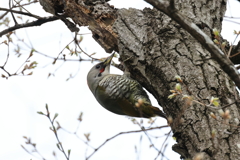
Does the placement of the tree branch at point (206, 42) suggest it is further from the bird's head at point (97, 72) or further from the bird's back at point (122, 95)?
the bird's head at point (97, 72)

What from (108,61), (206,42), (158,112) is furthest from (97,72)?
(206,42)

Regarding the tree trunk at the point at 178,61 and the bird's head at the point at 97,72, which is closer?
the tree trunk at the point at 178,61

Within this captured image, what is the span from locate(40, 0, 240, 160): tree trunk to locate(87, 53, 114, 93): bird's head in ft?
3.90

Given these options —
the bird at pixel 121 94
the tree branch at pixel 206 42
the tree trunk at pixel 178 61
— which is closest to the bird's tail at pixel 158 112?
the bird at pixel 121 94

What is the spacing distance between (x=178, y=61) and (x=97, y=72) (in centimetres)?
244

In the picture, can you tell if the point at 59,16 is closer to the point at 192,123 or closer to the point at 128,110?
the point at 128,110

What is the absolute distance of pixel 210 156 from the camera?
2699mm

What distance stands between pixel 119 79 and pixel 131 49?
56.9 inches

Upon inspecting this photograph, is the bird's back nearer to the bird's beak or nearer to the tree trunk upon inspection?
the bird's beak

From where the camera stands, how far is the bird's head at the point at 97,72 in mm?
5402

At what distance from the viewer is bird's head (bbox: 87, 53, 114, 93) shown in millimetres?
5402

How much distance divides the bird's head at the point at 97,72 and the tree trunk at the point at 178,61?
1.19m

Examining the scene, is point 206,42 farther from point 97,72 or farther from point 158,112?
point 97,72

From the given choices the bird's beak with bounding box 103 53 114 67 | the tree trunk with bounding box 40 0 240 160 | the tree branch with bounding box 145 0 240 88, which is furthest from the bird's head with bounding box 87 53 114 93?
the tree branch with bounding box 145 0 240 88
